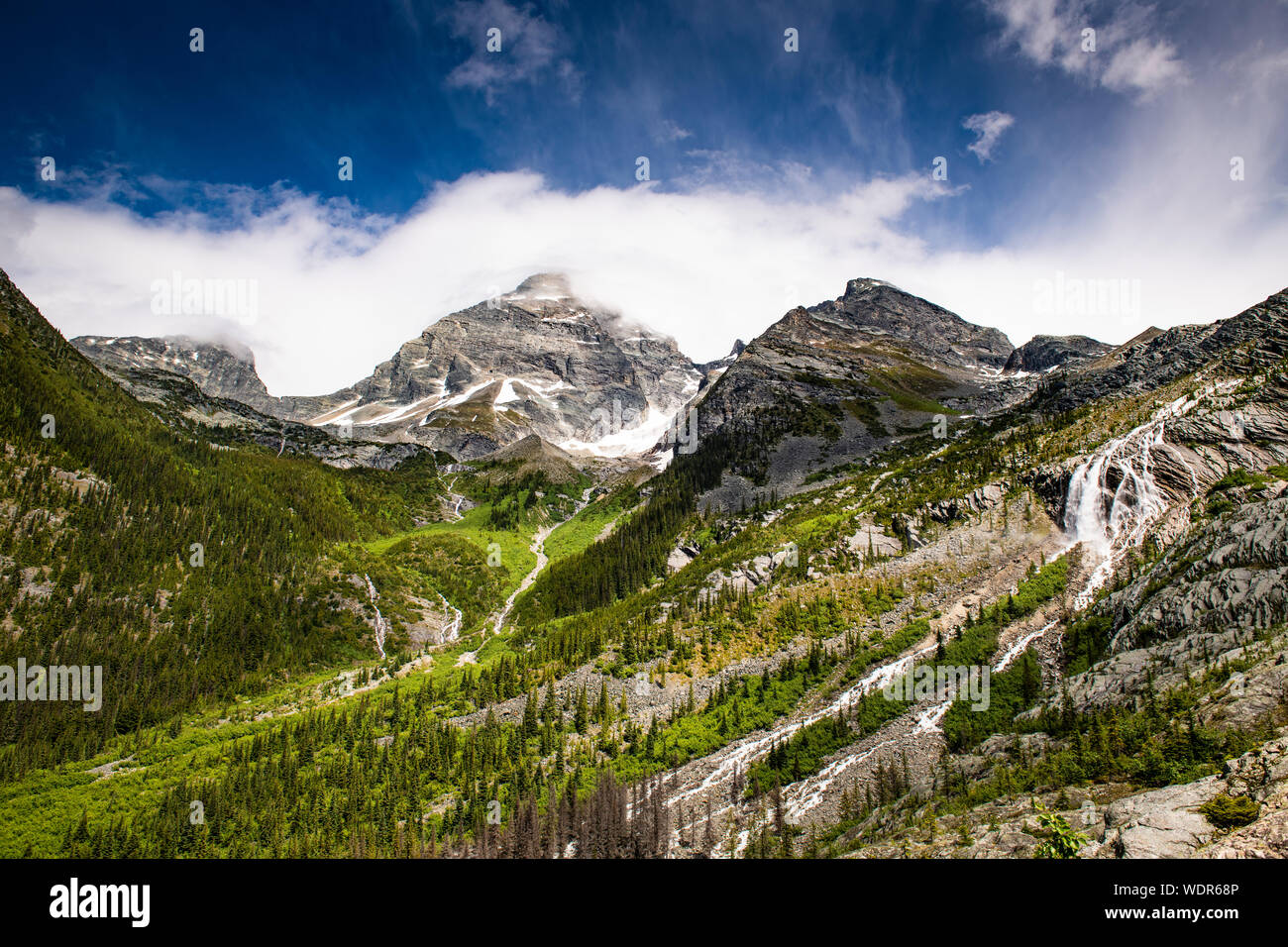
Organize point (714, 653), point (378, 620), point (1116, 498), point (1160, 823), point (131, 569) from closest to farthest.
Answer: point (1160, 823) → point (714, 653) → point (1116, 498) → point (131, 569) → point (378, 620)

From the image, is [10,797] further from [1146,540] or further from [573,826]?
[1146,540]

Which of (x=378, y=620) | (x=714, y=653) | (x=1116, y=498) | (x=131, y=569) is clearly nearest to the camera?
(x=714, y=653)

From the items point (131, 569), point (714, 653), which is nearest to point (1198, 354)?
point (714, 653)

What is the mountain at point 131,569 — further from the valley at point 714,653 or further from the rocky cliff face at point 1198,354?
the rocky cliff face at point 1198,354

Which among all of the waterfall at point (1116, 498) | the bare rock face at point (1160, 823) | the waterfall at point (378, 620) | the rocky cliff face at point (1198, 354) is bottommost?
the bare rock face at point (1160, 823)

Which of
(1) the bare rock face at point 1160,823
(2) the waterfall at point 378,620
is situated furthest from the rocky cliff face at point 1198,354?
(2) the waterfall at point 378,620

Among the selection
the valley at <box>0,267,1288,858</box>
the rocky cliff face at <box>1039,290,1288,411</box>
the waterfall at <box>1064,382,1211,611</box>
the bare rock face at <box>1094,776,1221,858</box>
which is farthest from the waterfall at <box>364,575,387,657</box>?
the rocky cliff face at <box>1039,290,1288,411</box>

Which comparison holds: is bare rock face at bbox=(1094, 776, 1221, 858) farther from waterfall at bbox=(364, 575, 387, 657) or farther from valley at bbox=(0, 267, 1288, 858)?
waterfall at bbox=(364, 575, 387, 657)

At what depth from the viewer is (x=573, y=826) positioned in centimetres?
4175

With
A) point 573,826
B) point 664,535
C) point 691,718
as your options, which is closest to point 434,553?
point 664,535

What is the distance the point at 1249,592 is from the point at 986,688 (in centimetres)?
1741

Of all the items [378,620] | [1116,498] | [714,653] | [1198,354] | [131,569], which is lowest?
[714,653]

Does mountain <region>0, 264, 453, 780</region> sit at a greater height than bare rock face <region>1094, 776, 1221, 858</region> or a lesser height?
greater

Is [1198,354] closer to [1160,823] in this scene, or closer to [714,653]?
[714,653]
